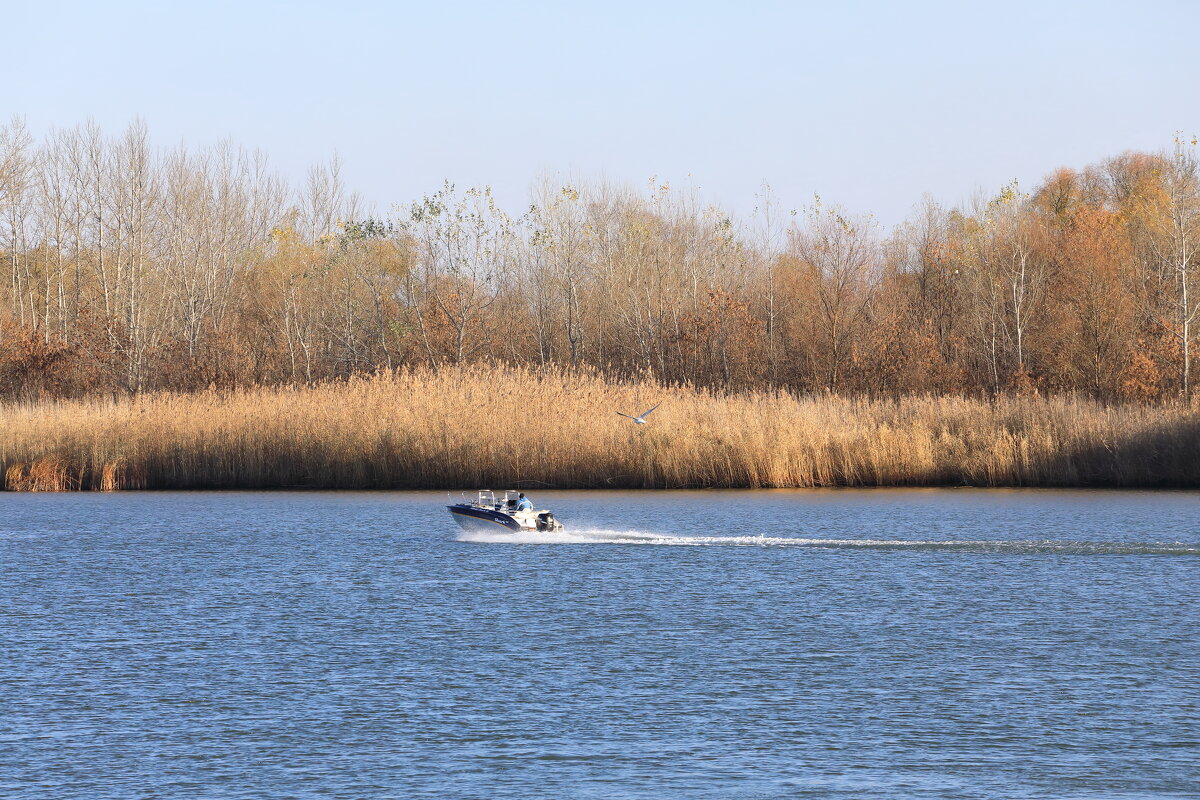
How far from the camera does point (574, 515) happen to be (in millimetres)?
30422

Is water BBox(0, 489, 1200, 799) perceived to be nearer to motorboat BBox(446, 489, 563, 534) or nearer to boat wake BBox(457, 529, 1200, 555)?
boat wake BBox(457, 529, 1200, 555)

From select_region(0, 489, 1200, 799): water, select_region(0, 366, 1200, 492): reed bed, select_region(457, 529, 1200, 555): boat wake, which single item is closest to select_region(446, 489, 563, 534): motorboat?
select_region(457, 529, 1200, 555): boat wake

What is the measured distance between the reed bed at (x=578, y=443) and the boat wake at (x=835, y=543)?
886 cm

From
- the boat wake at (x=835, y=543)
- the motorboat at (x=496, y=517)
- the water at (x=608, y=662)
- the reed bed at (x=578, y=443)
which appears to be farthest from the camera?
the reed bed at (x=578, y=443)

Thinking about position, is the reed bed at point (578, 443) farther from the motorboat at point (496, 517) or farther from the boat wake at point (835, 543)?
the boat wake at point (835, 543)

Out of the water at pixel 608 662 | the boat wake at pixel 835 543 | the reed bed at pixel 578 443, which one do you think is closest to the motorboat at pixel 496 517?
the boat wake at pixel 835 543

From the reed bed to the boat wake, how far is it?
8858mm

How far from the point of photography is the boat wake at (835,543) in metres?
23.7

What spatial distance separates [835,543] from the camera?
25.0 meters

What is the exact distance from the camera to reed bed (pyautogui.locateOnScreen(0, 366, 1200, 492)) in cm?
3562

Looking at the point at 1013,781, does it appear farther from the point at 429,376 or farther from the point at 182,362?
the point at 182,362

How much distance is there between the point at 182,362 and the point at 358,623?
41.2m

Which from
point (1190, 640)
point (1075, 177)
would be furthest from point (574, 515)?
point (1075, 177)

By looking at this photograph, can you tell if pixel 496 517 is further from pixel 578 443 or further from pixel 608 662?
pixel 608 662
